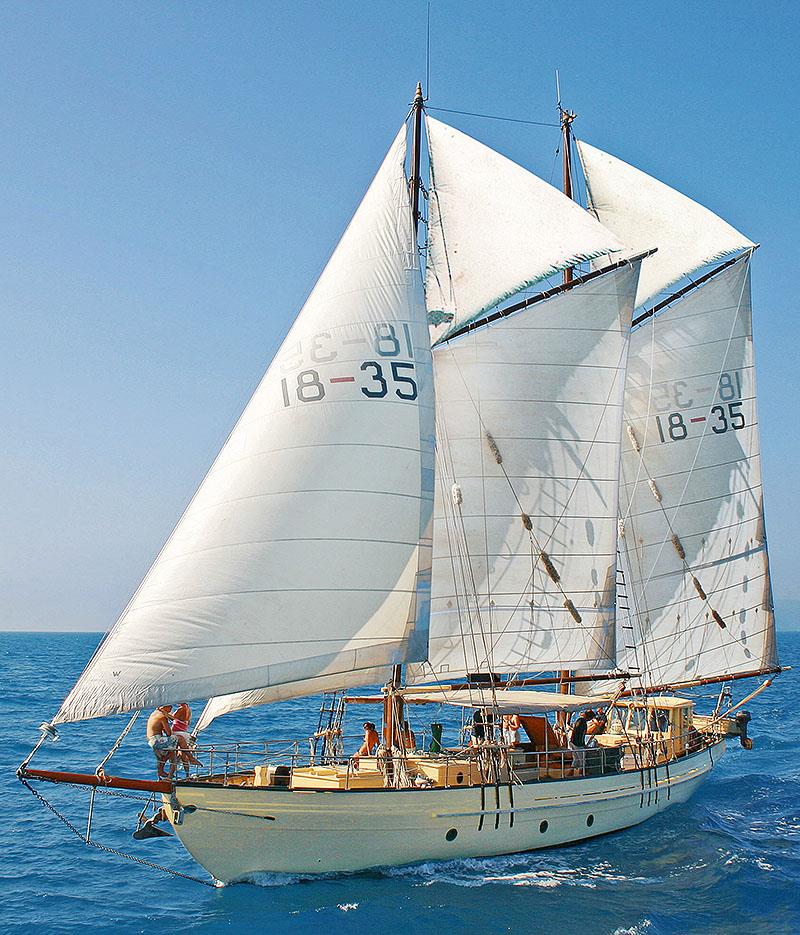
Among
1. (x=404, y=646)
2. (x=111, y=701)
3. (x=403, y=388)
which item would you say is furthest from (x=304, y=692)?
(x=403, y=388)

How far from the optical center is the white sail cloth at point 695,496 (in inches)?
1119

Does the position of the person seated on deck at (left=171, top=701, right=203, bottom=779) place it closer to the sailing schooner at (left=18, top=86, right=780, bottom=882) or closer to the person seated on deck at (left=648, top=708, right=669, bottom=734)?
the sailing schooner at (left=18, top=86, right=780, bottom=882)

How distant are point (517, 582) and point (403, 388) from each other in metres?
7.17

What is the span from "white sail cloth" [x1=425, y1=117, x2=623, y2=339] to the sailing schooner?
0.07 m

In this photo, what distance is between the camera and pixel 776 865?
20.0m

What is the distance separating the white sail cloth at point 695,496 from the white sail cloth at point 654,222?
0.92m

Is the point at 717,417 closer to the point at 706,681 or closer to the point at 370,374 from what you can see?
the point at 706,681

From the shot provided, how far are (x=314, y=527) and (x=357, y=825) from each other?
18.9 ft

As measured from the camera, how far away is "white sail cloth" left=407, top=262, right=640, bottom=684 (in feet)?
74.4

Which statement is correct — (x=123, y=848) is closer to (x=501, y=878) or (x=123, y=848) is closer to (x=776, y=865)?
(x=501, y=878)

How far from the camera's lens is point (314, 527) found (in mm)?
16984

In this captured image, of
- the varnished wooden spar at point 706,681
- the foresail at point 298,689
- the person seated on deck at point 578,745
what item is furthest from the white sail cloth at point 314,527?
the varnished wooden spar at point 706,681

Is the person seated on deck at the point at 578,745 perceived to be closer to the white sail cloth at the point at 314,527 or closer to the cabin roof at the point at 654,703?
the cabin roof at the point at 654,703

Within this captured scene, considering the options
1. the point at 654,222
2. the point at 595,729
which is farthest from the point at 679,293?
the point at 595,729
